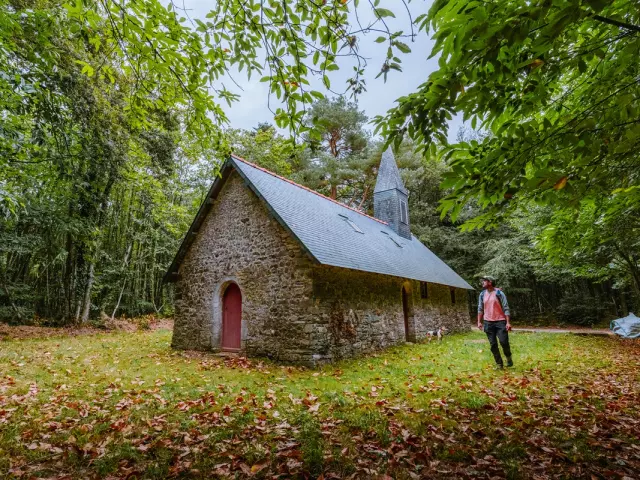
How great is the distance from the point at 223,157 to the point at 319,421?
388cm

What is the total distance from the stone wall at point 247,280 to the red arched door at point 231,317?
174 mm

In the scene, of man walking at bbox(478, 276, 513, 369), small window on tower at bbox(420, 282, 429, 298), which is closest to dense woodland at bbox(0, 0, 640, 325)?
man walking at bbox(478, 276, 513, 369)

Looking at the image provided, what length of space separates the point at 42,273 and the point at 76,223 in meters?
5.54

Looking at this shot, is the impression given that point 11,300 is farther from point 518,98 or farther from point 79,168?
point 518,98

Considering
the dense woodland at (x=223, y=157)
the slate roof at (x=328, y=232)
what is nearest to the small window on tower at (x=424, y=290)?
the slate roof at (x=328, y=232)

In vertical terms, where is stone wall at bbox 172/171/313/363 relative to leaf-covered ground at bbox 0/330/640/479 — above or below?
above

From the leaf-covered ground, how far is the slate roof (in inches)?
124

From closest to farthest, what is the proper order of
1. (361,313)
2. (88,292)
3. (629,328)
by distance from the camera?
(361,313) → (629,328) → (88,292)

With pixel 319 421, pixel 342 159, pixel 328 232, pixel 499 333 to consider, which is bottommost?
pixel 319 421

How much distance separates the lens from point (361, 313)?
30.5 feet

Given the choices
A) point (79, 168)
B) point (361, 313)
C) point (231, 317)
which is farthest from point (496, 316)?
point (79, 168)

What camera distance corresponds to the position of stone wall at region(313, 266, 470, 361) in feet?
26.2

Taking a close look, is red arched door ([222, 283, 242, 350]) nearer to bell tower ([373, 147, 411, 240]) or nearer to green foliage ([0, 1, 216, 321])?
green foliage ([0, 1, 216, 321])

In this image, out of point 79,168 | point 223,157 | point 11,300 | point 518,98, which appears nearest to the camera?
point 518,98
